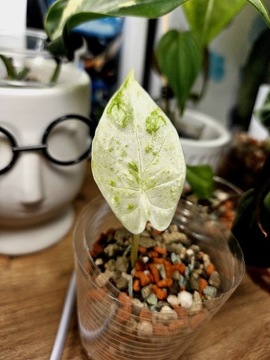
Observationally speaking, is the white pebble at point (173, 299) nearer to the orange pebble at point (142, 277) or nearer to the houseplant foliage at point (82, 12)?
the orange pebble at point (142, 277)

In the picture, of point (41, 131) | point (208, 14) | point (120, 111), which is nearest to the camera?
point (120, 111)

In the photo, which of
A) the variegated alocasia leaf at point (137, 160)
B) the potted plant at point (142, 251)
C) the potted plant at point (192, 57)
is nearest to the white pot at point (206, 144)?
the potted plant at point (192, 57)

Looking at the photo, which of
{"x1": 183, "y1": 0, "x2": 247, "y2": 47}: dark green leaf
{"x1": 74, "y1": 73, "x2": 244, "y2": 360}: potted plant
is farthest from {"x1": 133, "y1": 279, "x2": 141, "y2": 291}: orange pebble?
{"x1": 183, "y1": 0, "x2": 247, "y2": 47}: dark green leaf

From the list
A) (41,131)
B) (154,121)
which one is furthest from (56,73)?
(154,121)

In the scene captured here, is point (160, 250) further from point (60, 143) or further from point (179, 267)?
point (60, 143)

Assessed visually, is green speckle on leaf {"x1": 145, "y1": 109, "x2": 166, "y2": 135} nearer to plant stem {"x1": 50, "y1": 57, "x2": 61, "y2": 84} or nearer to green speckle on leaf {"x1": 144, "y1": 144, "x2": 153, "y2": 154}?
green speckle on leaf {"x1": 144, "y1": 144, "x2": 153, "y2": 154}

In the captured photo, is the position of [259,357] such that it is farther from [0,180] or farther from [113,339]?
[0,180]
